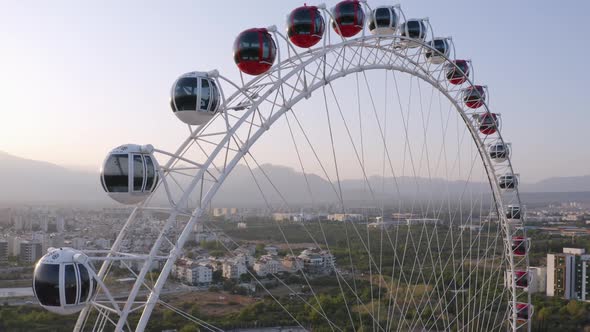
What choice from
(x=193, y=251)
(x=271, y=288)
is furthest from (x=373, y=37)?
(x=193, y=251)

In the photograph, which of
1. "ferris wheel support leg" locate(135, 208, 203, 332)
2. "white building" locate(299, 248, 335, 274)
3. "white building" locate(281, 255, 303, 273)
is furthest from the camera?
"white building" locate(281, 255, 303, 273)

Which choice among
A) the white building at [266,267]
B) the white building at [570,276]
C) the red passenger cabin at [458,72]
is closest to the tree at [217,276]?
the white building at [266,267]

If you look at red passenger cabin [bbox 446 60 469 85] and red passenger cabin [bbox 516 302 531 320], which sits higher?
red passenger cabin [bbox 446 60 469 85]

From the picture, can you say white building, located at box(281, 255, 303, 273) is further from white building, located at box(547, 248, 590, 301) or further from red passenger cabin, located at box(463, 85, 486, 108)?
red passenger cabin, located at box(463, 85, 486, 108)

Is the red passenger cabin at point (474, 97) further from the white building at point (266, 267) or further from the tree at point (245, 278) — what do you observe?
the white building at point (266, 267)

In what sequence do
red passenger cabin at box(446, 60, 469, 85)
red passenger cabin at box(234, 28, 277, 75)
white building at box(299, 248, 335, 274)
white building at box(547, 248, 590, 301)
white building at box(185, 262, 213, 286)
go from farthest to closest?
white building at box(299, 248, 335, 274)
white building at box(185, 262, 213, 286)
white building at box(547, 248, 590, 301)
red passenger cabin at box(446, 60, 469, 85)
red passenger cabin at box(234, 28, 277, 75)

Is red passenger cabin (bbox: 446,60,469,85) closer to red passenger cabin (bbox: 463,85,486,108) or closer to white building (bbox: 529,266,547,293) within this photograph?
red passenger cabin (bbox: 463,85,486,108)

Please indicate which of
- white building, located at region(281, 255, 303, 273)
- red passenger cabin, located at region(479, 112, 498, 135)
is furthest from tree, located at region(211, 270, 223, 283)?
red passenger cabin, located at region(479, 112, 498, 135)

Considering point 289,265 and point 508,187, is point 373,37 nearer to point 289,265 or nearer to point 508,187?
point 508,187

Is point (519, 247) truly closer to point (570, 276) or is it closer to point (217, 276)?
point (570, 276)

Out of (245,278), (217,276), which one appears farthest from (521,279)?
(217,276)

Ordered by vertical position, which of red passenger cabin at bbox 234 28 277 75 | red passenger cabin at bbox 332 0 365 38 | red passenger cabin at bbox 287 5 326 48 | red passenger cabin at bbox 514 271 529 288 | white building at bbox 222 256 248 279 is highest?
red passenger cabin at bbox 332 0 365 38

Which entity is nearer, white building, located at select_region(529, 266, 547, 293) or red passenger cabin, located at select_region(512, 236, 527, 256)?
red passenger cabin, located at select_region(512, 236, 527, 256)
